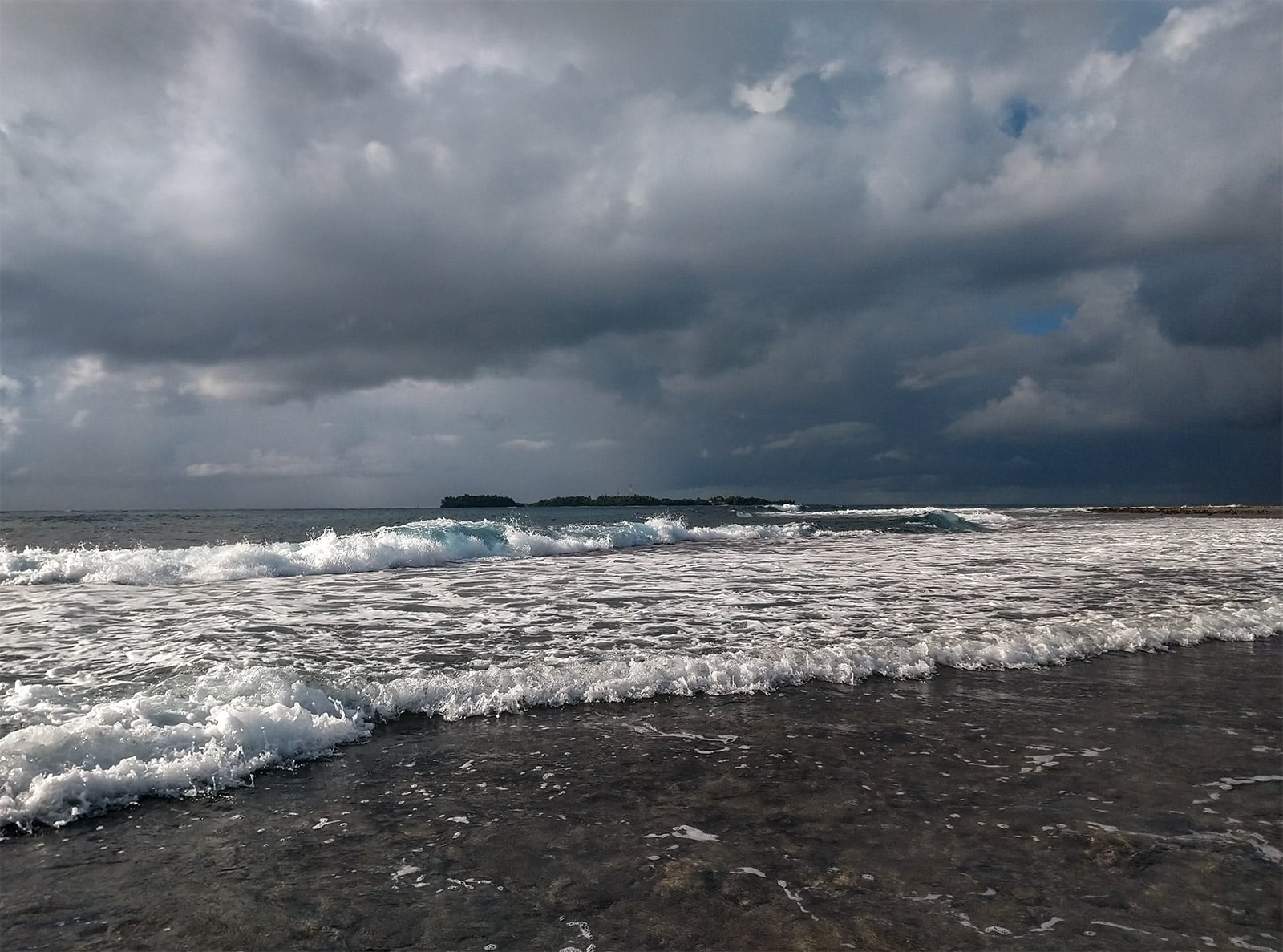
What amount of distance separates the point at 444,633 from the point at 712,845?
24.0 ft

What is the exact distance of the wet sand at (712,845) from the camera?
3.58m

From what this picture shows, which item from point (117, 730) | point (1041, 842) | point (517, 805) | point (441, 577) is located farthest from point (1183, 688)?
point (441, 577)

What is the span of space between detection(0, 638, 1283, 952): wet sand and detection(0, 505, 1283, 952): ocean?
0.02m

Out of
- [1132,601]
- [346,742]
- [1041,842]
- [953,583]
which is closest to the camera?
[1041,842]

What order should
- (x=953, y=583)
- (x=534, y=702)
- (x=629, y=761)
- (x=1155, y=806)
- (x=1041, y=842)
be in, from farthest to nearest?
(x=953, y=583)
(x=534, y=702)
(x=629, y=761)
(x=1155, y=806)
(x=1041, y=842)

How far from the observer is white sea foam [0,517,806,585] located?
1883 centimetres

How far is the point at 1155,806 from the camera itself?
4828mm

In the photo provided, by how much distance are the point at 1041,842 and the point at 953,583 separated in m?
12.6

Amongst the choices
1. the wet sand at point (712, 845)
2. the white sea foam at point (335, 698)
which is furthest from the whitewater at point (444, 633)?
the wet sand at point (712, 845)

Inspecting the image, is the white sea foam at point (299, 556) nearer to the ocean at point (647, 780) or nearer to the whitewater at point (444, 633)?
the whitewater at point (444, 633)

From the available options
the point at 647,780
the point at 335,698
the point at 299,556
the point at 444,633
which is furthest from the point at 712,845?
the point at 299,556

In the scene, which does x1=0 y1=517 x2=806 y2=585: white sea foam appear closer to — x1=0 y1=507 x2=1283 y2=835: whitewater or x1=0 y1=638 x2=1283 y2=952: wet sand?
x1=0 y1=507 x2=1283 y2=835: whitewater

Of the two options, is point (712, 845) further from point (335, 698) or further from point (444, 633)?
point (444, 633)

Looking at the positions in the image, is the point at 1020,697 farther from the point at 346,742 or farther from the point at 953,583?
the point at 953,583
